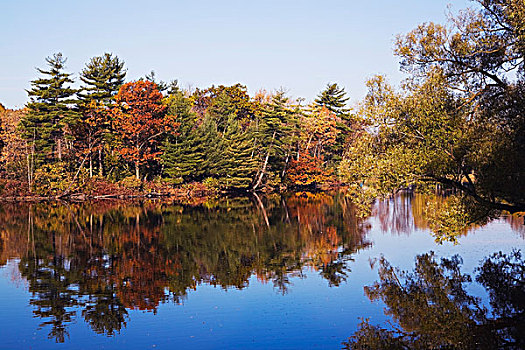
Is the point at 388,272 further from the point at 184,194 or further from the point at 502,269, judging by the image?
the point at 184,194

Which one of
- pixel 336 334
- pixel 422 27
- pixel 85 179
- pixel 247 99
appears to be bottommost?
pixel 336 334

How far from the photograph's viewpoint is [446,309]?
1305 cm

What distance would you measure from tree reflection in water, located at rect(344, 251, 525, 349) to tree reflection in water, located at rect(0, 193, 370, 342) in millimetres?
2686

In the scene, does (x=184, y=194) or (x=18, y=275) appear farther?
(x=184, y=194)

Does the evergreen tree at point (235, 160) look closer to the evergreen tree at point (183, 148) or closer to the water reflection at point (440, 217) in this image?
the evergreen tree at point (183, 148)

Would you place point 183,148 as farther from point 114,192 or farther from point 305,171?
point 305,171

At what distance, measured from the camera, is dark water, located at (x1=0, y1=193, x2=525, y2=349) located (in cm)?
1220

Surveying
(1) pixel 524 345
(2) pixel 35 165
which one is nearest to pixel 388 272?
(1) pixel 524 345

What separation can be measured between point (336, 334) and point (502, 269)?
26.2 feet

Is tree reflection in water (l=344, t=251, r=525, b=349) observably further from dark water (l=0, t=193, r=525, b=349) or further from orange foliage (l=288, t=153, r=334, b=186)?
orange foliage (l=288, t=153, r=334, b=186)

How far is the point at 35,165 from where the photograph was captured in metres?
48.6

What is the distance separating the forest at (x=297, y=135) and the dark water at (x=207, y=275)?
3.19 m

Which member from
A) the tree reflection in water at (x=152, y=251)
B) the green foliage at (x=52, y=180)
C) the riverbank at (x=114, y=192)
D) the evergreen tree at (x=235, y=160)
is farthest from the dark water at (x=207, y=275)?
the evergreen tree at (x=235, y=160)

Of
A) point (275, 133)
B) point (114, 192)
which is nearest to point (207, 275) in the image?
point (114, 192)
